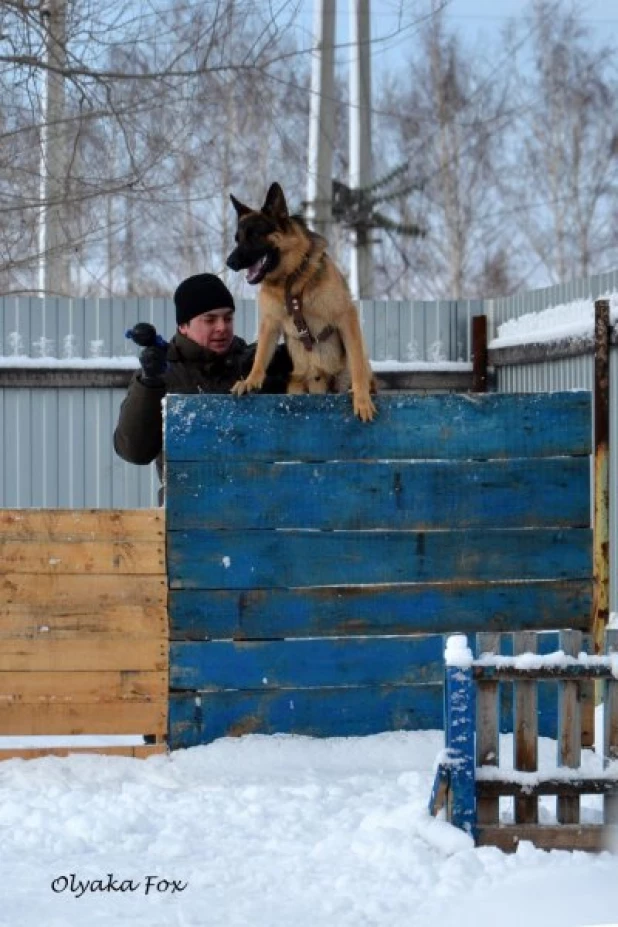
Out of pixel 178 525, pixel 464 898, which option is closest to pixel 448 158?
pixel 178 525

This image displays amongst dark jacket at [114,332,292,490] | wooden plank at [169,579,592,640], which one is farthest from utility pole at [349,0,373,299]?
wooden plank at [169,579,592,640]

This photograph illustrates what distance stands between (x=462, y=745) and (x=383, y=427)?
5.73ft

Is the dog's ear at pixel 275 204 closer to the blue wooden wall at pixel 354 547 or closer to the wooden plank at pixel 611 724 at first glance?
the blue wooden wall at pixel 354 547

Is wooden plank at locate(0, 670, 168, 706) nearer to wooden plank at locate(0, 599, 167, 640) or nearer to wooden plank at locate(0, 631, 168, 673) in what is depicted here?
wooden plank at locate(0, 631, 168, 673)

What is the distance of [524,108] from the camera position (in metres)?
28.9

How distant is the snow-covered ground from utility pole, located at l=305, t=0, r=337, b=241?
376 inches

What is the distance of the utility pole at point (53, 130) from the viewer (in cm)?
775

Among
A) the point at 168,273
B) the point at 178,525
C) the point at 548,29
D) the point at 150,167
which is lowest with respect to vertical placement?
the point at 178,525

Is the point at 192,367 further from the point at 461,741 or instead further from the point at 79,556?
the point at 461,741

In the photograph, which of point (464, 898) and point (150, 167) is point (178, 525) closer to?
point (464, 898)

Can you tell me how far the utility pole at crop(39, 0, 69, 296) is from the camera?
775cm

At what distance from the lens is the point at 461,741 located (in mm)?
4387

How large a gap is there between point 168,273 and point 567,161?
8.88 m

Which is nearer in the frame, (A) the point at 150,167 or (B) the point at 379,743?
(B) the point at 379,743
